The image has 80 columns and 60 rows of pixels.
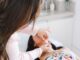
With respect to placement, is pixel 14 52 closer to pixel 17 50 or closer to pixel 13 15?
pixel 17 50

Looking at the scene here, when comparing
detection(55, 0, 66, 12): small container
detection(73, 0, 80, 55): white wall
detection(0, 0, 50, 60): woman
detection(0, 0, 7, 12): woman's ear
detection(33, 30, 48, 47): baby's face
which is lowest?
detection(73, 0, 80, 55): white wall

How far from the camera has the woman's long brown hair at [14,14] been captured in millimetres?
727

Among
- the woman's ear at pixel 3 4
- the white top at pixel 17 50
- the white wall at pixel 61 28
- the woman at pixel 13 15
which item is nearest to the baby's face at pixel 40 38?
the white top at pixel 17 50

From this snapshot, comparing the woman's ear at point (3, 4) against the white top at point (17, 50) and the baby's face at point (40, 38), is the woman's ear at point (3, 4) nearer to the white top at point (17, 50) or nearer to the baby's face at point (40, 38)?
the white top at point (17, 50)

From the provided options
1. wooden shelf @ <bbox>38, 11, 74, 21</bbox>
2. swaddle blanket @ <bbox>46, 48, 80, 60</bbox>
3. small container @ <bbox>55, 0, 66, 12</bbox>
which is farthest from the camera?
small container @ <bbox>55, 0, 66, 12</bbox>

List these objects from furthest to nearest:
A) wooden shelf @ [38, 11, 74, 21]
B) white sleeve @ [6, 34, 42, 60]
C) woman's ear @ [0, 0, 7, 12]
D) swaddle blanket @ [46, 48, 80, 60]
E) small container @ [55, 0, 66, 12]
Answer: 1. small container @ [55, 0, 66, 12]
2. wooden shelf @ [38, 11, 74, 21]
3. swaddle blanket @ [46, 48, 80, 60]
4. white sleeve @ [6, 34, 42, 60]
5. woman's ear @ [0, 0, 7, 12]

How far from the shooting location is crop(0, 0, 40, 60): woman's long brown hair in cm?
73

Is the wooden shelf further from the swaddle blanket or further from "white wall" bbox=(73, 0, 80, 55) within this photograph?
the swaddle blanket

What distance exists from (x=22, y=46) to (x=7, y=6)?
1.96 ft

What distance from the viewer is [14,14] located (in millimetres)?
742

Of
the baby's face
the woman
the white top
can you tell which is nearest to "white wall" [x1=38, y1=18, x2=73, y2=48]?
the baby's face

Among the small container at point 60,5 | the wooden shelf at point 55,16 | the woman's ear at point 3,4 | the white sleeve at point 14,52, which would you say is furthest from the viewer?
the small container at point 60,5

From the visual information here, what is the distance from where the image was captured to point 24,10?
2.45 feet

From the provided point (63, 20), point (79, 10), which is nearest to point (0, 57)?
point (63, 20)
